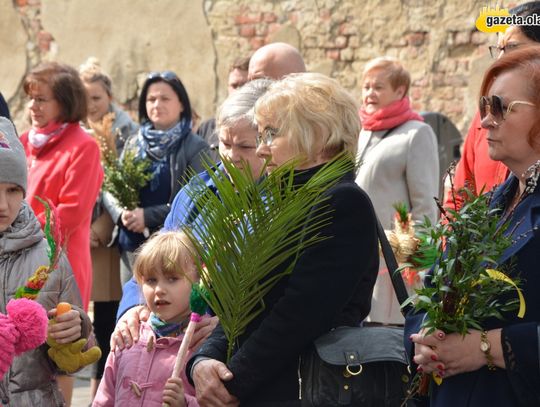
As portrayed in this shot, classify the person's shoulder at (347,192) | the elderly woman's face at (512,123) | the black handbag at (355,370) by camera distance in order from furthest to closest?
the person's shoulder at (347,192), the black handbag at (355,370), the elderly woman's face at (512,123)

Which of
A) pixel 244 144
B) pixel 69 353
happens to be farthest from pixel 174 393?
pixel 244 144

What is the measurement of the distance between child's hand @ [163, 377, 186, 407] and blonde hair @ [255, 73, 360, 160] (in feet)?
2.79

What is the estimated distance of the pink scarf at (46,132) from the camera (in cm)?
632

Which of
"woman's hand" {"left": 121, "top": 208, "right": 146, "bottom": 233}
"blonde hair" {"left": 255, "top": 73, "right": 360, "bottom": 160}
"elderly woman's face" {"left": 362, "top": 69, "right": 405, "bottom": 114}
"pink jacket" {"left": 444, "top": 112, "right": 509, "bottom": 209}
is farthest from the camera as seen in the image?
"woman's hand" {"left": 121, "top": 208, "right": 146, "bottom": 233}

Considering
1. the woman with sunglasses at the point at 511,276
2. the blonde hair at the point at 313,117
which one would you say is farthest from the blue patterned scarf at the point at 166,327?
the woman with sunglasses at the point at 511,276

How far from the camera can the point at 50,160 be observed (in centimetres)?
635

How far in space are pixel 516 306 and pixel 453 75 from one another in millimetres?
7093

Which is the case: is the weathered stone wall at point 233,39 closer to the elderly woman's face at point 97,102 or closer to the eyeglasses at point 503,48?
the elderly woman's face at point 97,102

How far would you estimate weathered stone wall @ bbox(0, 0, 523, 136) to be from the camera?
9.98 meters

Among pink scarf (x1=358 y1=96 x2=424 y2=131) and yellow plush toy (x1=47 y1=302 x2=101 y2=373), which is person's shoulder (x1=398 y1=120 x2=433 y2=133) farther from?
yellow plush toy (x1=47 y1=302 x2=101 y2=373)

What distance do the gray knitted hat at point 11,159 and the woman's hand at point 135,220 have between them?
8.12 ft

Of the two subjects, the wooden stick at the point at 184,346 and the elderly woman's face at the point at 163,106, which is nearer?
the wooden stick at the point at 184,346

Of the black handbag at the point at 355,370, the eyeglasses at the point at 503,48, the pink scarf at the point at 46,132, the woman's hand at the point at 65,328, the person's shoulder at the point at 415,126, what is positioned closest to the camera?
Answer: the black handbag at the point at 355,370

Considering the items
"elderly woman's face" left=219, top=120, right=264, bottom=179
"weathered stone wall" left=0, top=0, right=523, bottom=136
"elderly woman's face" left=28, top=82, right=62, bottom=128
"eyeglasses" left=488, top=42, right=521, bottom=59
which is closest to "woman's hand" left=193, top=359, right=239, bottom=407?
"elderly woman's face" left=219, top=120, right=264, bottom=179
